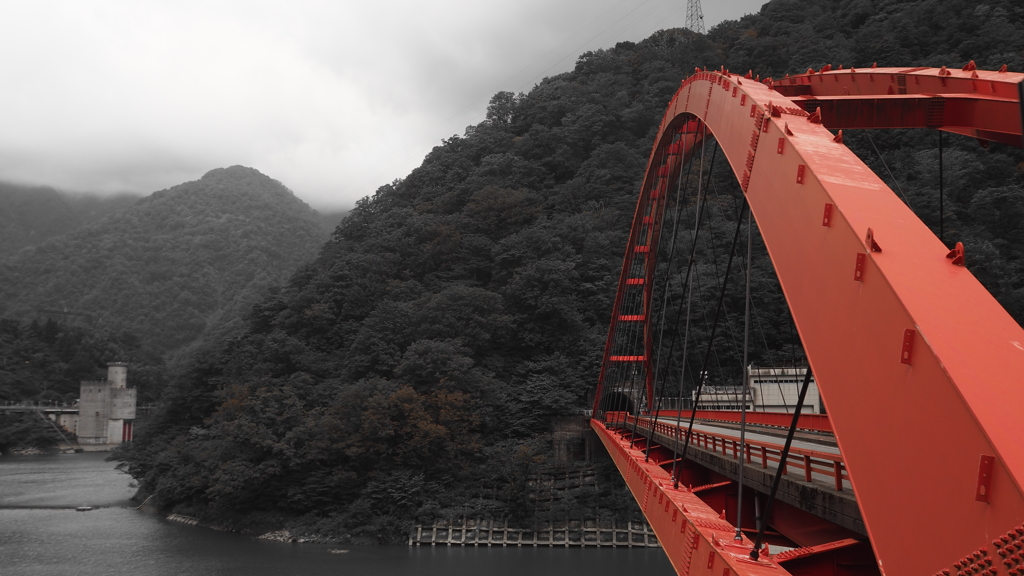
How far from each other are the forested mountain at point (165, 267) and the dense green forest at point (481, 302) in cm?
5063

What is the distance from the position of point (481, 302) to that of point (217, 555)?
18887mm

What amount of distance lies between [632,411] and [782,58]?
3391 cm

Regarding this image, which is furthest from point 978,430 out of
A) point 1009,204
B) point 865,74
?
point 1009,204

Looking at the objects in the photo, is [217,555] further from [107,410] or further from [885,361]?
[107,410]

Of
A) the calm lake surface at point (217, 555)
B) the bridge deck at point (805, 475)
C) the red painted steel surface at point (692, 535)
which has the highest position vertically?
the bridge deck at point (805, 475)

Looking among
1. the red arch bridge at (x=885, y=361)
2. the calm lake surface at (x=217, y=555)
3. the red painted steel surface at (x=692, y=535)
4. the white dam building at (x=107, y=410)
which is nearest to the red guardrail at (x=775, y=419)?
the red painted steel surface at (x=692, y=535)

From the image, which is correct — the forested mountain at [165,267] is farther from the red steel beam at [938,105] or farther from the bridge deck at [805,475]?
the red steel beam at [938,105]

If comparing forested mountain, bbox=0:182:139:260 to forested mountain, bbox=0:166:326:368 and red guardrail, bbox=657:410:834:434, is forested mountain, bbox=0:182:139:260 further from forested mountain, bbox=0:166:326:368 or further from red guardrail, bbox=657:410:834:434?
red guardrail, bbox=657:410:834:434

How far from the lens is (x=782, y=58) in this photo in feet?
186

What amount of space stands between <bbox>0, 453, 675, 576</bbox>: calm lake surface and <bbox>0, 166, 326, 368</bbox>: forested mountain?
61994 millimetres

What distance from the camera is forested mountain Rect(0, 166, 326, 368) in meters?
109

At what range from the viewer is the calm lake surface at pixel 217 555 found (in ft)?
88.5

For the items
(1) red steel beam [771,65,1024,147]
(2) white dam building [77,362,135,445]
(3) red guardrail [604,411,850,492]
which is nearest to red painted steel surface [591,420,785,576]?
(3) red guardrail [604,411,850,492]

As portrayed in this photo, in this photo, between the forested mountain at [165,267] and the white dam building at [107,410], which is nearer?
the white dam building at [107,410]
